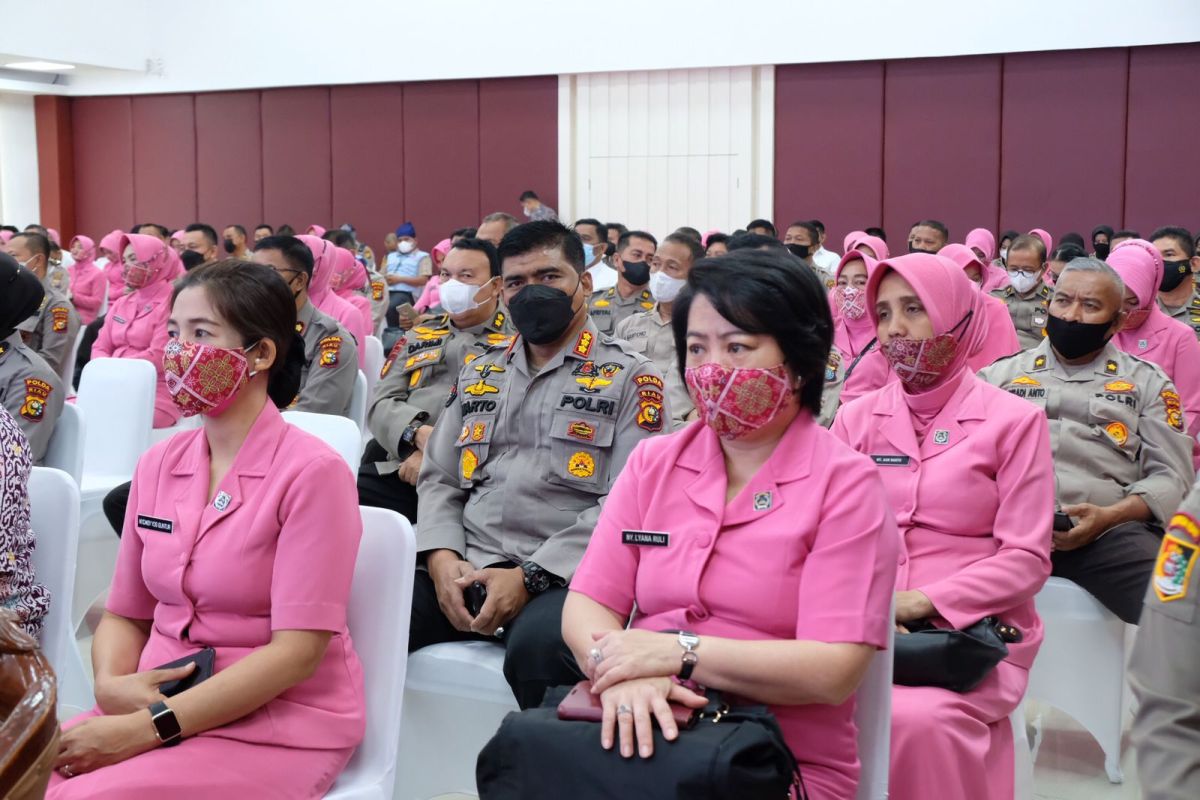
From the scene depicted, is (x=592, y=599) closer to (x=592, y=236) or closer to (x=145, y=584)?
(x=145, y=584)

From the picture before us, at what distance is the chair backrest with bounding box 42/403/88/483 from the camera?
3.69 m

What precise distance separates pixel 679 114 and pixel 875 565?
11.3 meters

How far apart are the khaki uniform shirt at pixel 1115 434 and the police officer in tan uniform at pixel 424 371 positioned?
1.65 m

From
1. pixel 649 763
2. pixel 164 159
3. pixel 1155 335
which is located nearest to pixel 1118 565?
pixel 1155 335

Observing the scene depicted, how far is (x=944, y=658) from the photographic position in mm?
2244

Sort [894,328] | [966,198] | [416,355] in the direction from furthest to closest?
1. [966,198]
2. [416,355]
3. [894,328]

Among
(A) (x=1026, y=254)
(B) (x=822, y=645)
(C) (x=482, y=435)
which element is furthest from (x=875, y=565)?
(A) (x=1026, y=254)

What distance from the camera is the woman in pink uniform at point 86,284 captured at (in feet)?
33.5

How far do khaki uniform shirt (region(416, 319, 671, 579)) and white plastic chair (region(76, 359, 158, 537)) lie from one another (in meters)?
1.66

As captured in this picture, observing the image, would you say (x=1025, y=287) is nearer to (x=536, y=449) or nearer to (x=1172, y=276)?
(x=1172, y=276)

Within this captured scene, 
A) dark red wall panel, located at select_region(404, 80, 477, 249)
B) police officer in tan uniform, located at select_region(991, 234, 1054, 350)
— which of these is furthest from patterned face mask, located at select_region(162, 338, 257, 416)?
dark red wall panel, located at select_region(404, 80, 477, 249)

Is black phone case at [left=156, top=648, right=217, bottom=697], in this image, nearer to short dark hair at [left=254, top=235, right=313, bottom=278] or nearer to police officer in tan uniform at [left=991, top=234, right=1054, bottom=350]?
short dark hair at [left=254, top=235, right=313, bottom=278]

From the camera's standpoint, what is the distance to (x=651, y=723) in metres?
1.65

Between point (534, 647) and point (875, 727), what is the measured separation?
0.81m
